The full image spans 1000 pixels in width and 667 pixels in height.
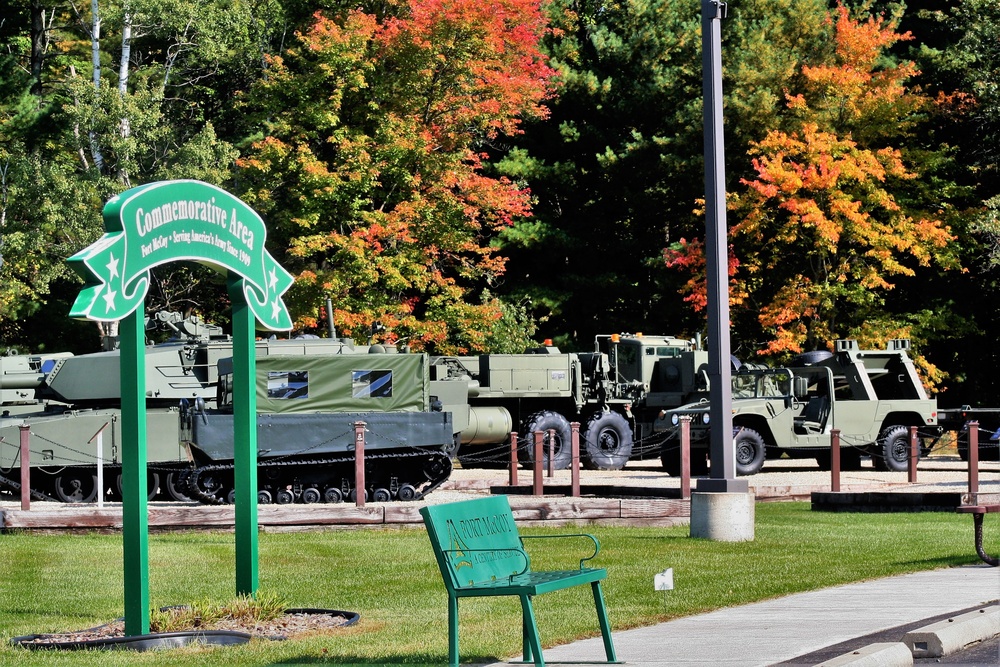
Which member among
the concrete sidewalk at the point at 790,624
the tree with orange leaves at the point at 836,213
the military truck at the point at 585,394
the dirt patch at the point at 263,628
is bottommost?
the dirt patch at the point at 263,628

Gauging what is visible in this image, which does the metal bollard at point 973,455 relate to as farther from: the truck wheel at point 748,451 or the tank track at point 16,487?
the tank track at point 16,487

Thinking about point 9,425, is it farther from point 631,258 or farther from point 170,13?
point 631,258

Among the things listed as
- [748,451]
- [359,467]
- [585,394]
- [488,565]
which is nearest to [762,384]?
[748,451]

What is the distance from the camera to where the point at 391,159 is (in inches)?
1368

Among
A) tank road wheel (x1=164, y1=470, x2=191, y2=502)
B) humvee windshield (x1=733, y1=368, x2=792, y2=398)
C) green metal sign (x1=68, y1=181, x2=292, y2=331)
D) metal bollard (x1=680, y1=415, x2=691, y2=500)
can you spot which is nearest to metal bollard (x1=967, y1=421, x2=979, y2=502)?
metal bollard (x1=680, y1=415, x2=691, y2=500)

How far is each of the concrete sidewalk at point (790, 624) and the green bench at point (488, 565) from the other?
1.24ft

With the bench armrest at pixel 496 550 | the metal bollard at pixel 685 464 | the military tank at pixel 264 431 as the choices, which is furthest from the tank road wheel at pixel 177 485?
the bench armrest at pixel 496 550

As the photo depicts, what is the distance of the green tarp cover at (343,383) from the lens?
78.7 ft

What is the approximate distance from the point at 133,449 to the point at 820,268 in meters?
28.6

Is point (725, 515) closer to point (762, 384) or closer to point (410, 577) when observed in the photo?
point (410, 577)

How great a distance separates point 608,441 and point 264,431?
10.1m

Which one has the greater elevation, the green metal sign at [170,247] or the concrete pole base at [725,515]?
the green metal sign at [170,247]

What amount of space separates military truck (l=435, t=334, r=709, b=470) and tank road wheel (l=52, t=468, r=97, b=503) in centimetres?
786

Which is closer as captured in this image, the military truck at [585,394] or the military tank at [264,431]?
the military tank at [264,431]
